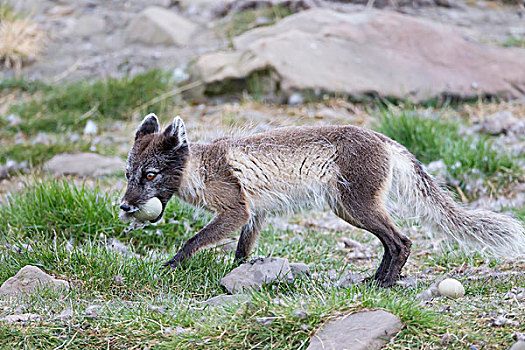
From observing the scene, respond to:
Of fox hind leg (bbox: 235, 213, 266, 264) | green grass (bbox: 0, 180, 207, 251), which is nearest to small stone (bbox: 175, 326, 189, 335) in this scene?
fox hind leg (bbox: 235, 213, 266, 264)

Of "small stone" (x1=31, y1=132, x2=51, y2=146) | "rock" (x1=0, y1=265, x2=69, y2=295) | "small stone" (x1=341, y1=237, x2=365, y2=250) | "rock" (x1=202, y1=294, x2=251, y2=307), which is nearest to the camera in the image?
"rock" (x1=202, y1=294, x2=251, y2=307)

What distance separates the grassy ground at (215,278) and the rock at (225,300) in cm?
9

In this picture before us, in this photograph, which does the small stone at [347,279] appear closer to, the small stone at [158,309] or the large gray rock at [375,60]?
the small stone at [158,309]

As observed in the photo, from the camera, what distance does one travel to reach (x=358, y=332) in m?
3.33

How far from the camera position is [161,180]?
4.71 m

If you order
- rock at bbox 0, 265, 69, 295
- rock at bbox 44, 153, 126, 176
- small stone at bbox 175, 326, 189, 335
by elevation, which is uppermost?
small stone at bbox 175, 326, 189, 335

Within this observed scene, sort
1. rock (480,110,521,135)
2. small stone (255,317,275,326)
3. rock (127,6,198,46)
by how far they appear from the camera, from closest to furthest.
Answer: small stone (255,317,275,326)
rock (480,110,521,135)
rock (127,6,198,46)

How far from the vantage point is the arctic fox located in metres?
4.51

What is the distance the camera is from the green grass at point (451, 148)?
684 cm

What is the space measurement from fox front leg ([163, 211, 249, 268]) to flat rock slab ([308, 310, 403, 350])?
1400 millimetres

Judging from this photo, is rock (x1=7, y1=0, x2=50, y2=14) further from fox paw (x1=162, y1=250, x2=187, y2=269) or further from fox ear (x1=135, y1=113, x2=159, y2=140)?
fox paw (x1=162, y1=250, x2=187, y2=269)

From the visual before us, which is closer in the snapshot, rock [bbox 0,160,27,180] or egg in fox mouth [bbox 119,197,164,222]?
egg in fox mouth [bbox 119,197,164,222]

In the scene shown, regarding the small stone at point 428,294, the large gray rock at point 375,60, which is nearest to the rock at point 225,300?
the small stone at point 428,294

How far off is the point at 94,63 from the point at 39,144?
11.1ft
